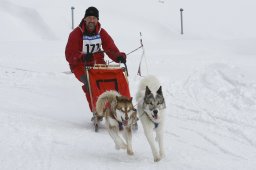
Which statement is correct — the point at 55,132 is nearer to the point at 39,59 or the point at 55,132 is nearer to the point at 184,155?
the point at 184,155

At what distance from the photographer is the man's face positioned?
7.50 m

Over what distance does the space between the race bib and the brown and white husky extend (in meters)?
1.57

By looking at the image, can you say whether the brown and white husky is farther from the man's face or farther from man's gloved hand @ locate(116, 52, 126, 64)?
the man's face

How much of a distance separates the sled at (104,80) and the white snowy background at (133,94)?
1.87 ft

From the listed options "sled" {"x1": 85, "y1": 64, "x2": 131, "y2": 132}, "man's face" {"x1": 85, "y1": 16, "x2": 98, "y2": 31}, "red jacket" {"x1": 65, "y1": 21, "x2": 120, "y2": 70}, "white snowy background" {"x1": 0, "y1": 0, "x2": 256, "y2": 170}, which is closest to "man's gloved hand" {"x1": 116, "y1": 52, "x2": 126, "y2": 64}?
"red jacket" {"x1": 65, "y1": 21, "x2": 120, "y2": 70}

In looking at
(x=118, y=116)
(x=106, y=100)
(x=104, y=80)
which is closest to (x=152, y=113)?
(x=118, y=116)

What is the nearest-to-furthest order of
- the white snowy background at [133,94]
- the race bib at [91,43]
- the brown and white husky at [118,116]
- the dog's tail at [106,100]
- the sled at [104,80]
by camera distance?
the brown and white husky at [118,116] → the white snowy background at [133,94] → the dog's tail at [106,100] → the sled at [104,80] → the race bib at [91,43]

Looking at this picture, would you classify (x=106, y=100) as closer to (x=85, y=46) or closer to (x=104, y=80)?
(x=104, y=80)

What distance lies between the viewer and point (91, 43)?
7715 millimetres

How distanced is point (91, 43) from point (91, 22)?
1.11ft

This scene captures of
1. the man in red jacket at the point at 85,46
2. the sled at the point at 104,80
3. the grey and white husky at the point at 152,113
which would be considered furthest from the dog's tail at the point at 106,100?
the man in red jacket at the point at 85,46

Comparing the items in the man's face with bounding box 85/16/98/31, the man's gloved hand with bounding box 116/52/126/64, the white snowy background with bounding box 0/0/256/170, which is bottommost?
the white snowy background with bounding box 0/0/256/170

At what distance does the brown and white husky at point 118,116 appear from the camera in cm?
556

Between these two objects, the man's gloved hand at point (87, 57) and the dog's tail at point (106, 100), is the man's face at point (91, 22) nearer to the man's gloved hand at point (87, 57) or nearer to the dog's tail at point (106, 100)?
the man's gloved hand at point (87, 57)
